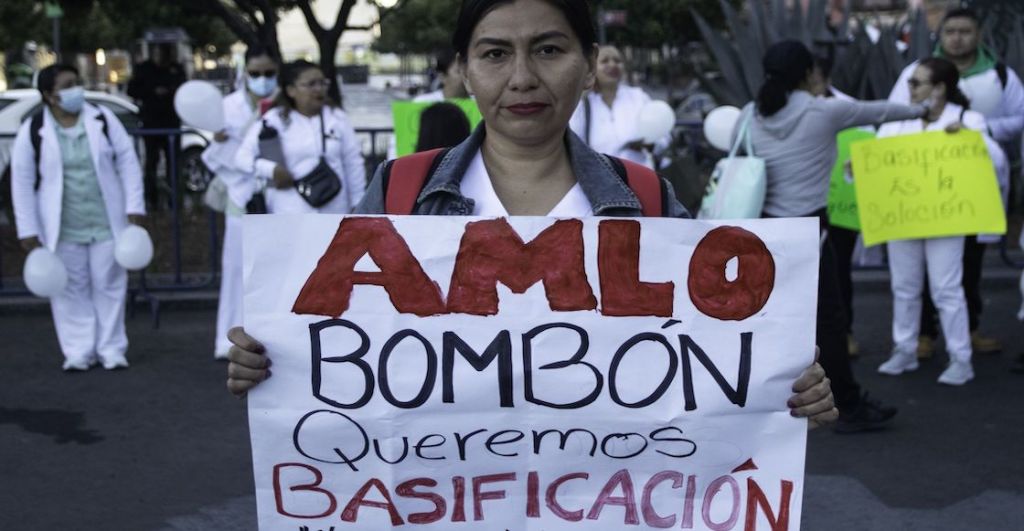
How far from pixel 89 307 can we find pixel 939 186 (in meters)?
4.84

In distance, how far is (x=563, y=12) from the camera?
2492 mm

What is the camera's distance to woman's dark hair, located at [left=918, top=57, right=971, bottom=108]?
690 cm

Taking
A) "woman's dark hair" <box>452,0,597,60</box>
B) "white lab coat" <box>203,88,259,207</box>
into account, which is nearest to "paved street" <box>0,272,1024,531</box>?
"white lab coat" <box>203,88,259,207</box>

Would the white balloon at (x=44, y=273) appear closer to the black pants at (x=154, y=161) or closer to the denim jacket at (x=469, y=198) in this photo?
the black pants at (x=154, y=161)

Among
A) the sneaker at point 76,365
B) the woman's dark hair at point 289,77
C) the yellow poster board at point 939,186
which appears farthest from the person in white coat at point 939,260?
the sneaker at point 76,365

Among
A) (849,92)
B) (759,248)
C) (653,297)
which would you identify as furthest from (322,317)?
(849,92)

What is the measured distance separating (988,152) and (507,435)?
17.7 feet

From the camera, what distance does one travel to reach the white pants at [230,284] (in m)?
7.88

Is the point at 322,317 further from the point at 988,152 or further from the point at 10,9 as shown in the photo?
the point at 10,9

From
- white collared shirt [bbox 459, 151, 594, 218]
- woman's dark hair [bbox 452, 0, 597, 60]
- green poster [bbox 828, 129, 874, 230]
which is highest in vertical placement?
woman's dark hair [bbox 452, 0, 597, 60]

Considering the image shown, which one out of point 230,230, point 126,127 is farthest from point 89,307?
point 126,127

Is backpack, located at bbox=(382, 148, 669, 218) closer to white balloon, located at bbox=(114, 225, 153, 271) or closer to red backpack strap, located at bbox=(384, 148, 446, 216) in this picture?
red backpack strap, located at bbox=(384, 148, 446, 216)

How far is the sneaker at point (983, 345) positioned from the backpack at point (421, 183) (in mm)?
6037

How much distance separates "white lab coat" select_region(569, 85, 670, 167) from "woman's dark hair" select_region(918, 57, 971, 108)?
1.82m
